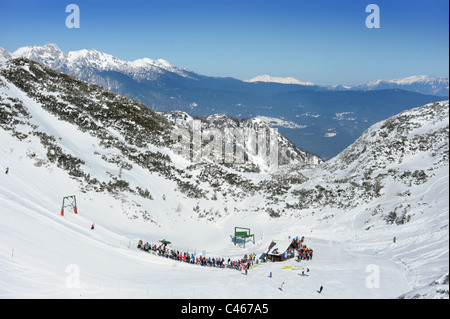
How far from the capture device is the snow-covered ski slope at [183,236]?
73.2 feet

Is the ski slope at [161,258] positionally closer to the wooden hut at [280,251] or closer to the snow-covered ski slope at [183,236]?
the snow-covered ski slope at [183,236]

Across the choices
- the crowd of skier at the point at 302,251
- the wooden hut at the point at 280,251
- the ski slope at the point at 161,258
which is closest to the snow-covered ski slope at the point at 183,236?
the ski slope at the point at 161,258

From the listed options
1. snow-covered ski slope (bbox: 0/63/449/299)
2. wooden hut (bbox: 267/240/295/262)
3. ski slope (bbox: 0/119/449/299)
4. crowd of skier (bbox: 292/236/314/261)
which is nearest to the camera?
ski slope (bbox: 0/119/449/299)

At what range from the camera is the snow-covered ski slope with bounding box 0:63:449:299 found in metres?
22.3

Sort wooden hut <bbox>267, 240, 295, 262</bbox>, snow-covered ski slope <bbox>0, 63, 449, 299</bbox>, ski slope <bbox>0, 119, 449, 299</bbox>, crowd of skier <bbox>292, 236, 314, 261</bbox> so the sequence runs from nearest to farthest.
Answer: ski slope <bbox>0, 119, 449, 299</bbox>, snow-covered ski slope <bbox>0, 63, 449, 299</bbox>, crowd of skier <bbox>292, 236, 314, 261</bbox>, wooden hut <bbox>267, 240, 295, 262</bbox>

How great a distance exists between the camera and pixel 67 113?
63594 mm

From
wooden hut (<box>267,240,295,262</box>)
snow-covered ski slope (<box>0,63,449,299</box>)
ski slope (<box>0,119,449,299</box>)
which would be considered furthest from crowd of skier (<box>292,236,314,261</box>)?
snow-covered ski slope (<box>0,63,449,299</box>)

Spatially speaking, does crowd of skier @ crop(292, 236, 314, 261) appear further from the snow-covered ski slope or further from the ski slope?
the snow-covered ski slope

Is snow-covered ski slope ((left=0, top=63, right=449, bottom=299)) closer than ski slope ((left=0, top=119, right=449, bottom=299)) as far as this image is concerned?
No

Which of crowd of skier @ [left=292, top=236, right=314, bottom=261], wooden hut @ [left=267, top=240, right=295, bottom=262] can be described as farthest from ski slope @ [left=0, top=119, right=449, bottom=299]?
wooden hut @ [left=267, top=240, right=295, bottom=262]

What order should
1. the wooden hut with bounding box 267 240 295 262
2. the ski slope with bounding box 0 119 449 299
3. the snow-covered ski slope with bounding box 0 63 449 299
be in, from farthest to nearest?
the wooden hut with bounding box 267 240 295 262, the snow-covered ski slope with bounding box 0 63 449 299, the ski slope with bounding box 0 119 449 299

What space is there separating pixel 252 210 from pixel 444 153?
3480 cm
